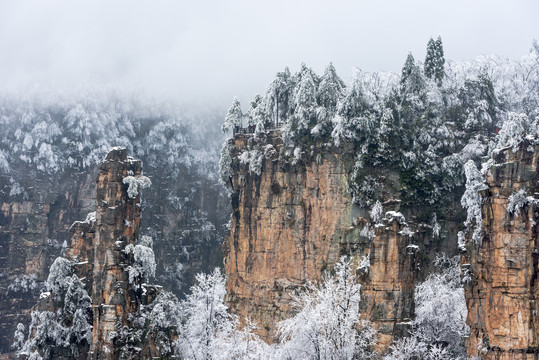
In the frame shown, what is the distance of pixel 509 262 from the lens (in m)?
40.2

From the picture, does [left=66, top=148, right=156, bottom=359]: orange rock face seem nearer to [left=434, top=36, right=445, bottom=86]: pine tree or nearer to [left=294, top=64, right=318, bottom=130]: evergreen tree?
[left=294, top=64, right=318, bottom=130]: evergreen tree

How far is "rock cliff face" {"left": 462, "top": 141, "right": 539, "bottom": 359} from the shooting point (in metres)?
39.6

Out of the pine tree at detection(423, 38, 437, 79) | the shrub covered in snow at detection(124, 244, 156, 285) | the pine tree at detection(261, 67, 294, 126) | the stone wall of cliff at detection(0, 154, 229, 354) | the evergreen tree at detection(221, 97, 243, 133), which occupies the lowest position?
the shrub covered in snow at detection(124, 244, 156, 285)

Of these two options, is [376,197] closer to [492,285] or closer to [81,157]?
[492,285]

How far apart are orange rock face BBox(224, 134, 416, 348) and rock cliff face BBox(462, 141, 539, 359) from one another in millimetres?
26466

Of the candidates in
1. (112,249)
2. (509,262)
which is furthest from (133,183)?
(509,262)

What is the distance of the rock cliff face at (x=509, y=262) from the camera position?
39625 millimetres

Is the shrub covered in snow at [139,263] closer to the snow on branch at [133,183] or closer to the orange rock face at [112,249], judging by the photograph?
the orange rock face at [112,249]

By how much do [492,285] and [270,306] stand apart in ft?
118

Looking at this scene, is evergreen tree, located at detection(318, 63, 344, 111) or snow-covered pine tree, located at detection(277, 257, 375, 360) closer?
snow-covered pine tree, located at detection(277, 257, 375, 360)

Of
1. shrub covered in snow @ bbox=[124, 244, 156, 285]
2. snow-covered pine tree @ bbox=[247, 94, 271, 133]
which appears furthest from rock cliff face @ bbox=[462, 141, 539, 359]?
snow-covered pine tree @ bbox=[247, 94, 271, 133]

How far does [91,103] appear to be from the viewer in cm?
12794

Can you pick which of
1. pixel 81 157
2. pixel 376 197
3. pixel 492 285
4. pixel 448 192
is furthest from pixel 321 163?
pixel 81 157

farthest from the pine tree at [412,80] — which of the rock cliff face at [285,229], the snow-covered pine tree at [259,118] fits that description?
the snow-covered pine tree at [259,118]
